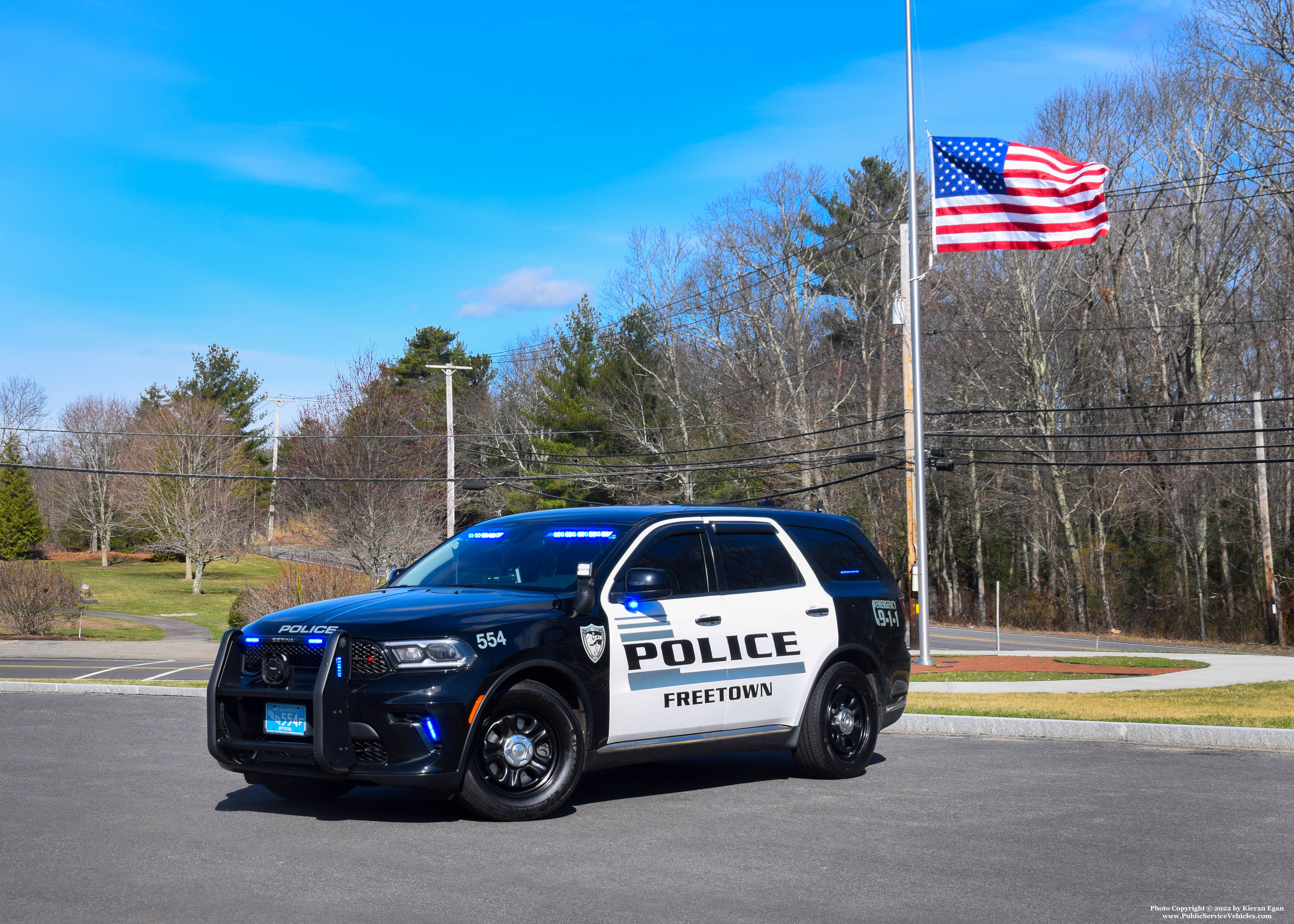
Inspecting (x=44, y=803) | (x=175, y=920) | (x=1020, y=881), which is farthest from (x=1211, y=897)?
(x=44, y=803)

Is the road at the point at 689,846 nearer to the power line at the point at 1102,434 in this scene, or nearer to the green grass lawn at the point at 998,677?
the green grass lawn at the point at 998,677

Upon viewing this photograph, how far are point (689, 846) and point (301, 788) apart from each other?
2.78m

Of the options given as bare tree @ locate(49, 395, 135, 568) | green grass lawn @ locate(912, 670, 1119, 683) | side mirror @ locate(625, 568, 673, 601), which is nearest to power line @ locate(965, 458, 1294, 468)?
green grass lawn @ locate(912, 670, 1119, 683)

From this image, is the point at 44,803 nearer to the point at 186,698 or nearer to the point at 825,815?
the point at 825,815

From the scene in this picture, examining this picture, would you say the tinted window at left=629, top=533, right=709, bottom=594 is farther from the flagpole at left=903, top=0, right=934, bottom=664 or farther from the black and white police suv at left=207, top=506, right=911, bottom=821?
the flagpole at left=903, top=0, right=934, bottom=664

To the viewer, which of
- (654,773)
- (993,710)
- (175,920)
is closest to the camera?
(175,920)

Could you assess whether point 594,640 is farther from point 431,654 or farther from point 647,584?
point 431,654

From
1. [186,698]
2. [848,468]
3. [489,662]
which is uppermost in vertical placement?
[848,468]

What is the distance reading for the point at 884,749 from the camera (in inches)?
412

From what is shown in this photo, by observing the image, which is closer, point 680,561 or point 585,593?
point 585,593

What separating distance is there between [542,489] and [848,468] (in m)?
18.3

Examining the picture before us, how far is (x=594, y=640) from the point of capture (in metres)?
7.51

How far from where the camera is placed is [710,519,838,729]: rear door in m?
8.34

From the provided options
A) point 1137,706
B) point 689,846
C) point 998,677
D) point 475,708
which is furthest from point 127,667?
point 689,846
